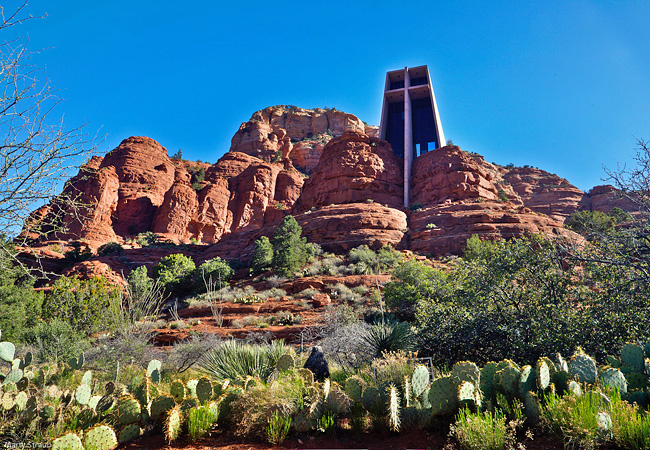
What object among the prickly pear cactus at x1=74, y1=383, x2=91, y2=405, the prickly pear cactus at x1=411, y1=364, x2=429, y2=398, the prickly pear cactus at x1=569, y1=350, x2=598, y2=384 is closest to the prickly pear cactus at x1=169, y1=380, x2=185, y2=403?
the prickly pear cactus at x1=74, y1=383, x2=91, y2=405

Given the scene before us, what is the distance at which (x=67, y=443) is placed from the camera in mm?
3633

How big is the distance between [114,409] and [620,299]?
8.72m

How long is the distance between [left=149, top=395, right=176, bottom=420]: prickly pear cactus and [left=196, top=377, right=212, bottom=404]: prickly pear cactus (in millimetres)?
408

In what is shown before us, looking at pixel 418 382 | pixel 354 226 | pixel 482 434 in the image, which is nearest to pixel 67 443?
pixel 418 382

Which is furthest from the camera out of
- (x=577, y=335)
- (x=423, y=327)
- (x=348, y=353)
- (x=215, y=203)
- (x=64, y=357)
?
(x=215, y=203)

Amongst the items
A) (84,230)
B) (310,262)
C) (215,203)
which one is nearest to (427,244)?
(310,262)

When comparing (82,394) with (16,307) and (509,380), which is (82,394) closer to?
(509,380)

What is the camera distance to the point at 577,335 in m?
6.43

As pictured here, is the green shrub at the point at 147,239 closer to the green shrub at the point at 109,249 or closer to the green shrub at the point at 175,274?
the green shrub at the point at 109,249

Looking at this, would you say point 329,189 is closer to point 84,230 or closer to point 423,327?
point 84,230

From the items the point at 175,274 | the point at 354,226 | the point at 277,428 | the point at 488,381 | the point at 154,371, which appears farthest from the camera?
the point at 354,226

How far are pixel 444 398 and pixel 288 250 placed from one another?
20.9m

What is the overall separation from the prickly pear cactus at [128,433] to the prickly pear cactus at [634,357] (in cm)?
650

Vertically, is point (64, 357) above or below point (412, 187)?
below
